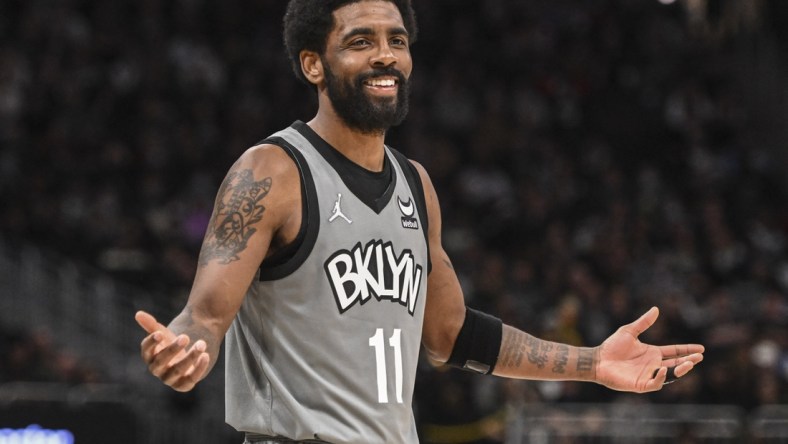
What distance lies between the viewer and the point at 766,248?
1511cm

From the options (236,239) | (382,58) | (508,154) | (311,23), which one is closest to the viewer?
(236,239)

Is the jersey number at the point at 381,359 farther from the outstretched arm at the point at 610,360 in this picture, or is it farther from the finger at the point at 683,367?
the finger at the point at 683,367

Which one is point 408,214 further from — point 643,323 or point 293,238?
point 643,323

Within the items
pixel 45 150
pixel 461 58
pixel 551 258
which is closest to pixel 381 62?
pixel 551 258

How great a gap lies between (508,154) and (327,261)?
1259 cm

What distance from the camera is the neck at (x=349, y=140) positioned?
4.40 metres

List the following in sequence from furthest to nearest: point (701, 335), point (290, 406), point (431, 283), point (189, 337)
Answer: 1. point (701, 335)
2. point (431, 283)
3. point (290, 406)
4. point (189, 337)

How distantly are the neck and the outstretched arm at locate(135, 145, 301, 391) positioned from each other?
27 centimetres

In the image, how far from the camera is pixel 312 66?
4434 millimetres

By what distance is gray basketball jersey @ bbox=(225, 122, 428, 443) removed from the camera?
4.05m

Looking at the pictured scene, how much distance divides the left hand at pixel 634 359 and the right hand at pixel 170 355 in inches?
67.6

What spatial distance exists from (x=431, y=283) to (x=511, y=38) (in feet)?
46.0

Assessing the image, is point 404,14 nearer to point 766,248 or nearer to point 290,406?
point 290,406

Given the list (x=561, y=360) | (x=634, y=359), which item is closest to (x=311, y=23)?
(x=561, y=360)
